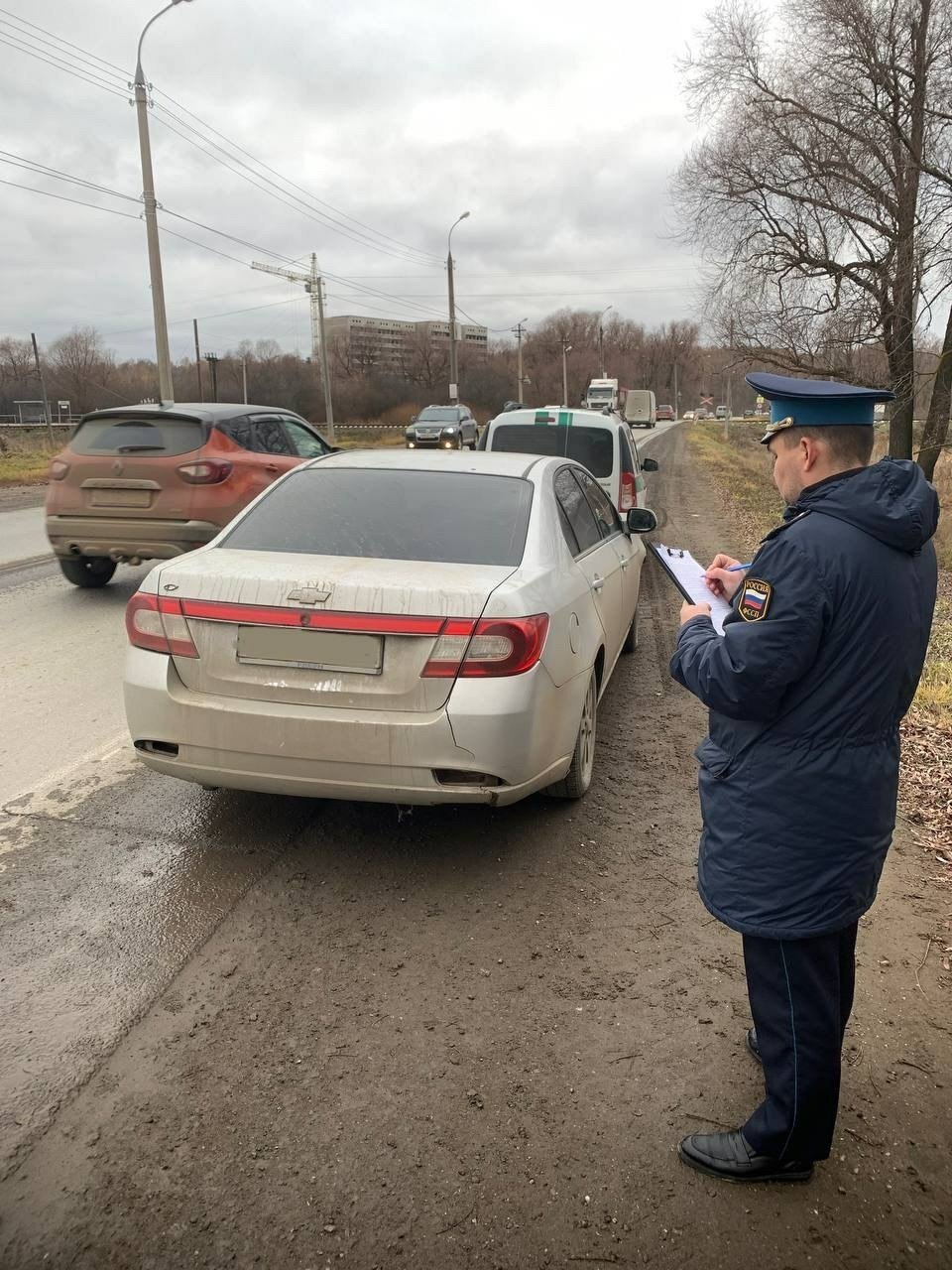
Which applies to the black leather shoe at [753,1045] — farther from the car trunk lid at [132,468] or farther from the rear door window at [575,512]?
the car trunk lid at [132,468]

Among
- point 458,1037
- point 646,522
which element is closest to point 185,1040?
point 458,1037

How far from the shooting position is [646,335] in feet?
429

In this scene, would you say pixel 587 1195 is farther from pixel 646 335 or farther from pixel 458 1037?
pixel 646 335

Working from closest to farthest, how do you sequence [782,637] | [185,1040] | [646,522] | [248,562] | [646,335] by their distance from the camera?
[782,637] → [185,1040] → [248,562] → [646,522] → [646,335]

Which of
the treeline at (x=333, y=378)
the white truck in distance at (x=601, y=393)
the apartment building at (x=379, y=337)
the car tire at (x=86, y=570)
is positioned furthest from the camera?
the apartment building at (x=379, y=337)

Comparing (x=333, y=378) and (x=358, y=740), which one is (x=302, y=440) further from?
(x=333, y=378)

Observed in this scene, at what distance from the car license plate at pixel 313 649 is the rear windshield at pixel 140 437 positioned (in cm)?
504

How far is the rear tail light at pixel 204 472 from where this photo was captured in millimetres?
7672

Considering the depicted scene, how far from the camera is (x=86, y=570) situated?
870cm

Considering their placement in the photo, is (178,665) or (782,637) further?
(178,665)

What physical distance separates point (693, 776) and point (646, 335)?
135910 millimetres

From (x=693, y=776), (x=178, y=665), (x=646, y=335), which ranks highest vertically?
(x=646, y=335)

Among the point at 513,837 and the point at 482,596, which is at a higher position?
the point at 482,596

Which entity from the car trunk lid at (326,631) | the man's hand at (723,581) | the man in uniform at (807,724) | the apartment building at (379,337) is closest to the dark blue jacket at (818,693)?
the man in uniform at (807,724)
